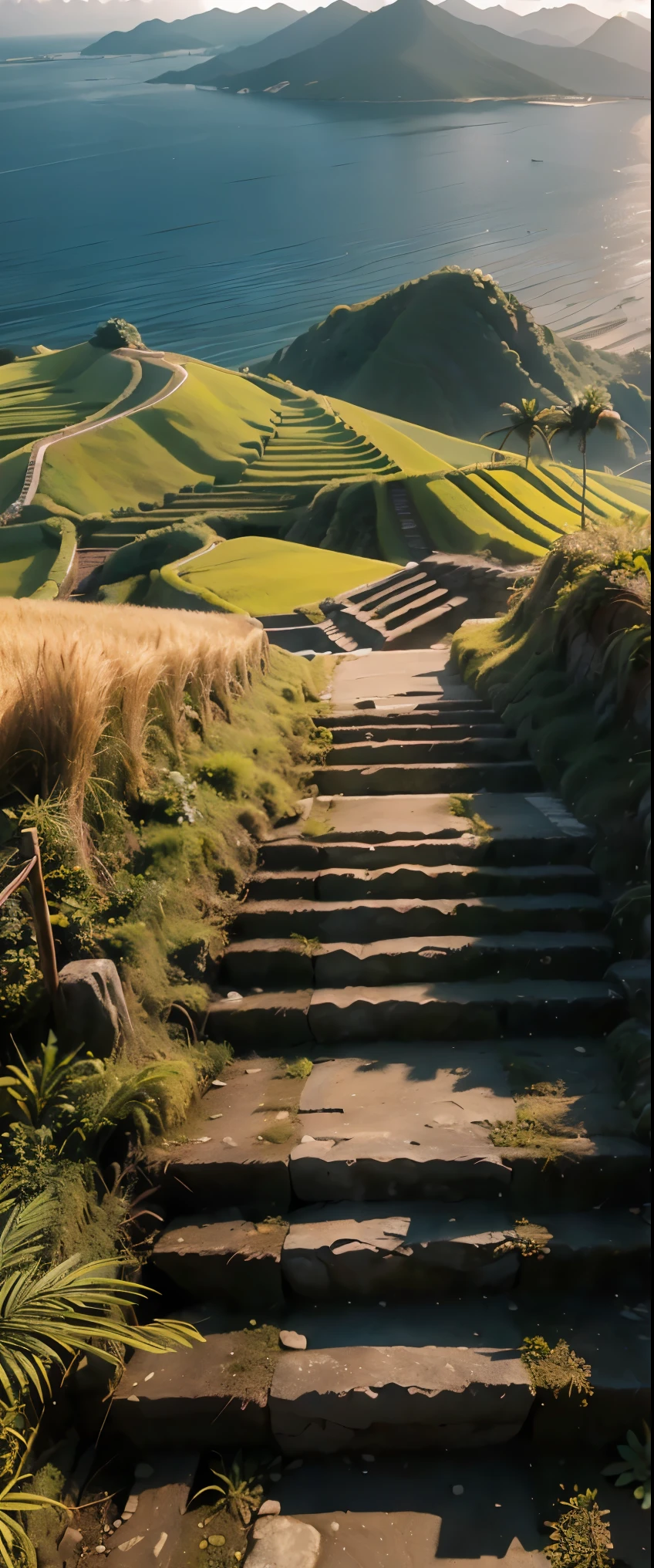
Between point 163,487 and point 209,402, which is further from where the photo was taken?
point 209,402

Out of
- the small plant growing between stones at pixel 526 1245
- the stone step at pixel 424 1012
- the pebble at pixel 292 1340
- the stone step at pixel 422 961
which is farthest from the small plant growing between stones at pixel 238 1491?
the stone step at pixel 422 961

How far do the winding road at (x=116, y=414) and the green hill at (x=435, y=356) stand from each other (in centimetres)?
3922

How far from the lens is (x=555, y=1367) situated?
10.2ft

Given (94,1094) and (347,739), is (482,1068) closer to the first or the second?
(94,1094)

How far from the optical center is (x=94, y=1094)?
365cm

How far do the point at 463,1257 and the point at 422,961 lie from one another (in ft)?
5.23

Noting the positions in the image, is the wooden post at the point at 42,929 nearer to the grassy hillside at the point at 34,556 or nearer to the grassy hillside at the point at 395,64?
the grassy hillside at the point at 34,556

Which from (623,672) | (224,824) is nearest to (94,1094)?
(224,824)

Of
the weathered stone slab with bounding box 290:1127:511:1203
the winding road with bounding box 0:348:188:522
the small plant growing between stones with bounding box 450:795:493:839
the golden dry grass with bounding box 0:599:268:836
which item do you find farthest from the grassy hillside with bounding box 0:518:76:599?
the weathered stone slab with bounding box 290:1127:511:1203

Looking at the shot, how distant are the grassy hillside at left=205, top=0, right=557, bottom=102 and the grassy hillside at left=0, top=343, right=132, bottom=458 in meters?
56.1

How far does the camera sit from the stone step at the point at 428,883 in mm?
5246

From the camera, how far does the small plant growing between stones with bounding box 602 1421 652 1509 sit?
2.92 m

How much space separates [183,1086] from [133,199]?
92.9 m

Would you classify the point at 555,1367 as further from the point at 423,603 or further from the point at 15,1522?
the point at 423,603
